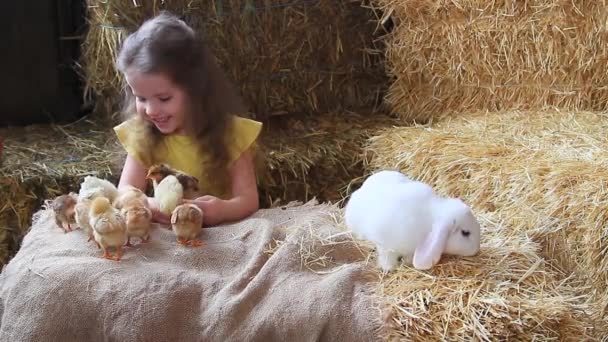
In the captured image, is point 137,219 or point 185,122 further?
point 185,122

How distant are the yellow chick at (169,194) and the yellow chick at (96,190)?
111mm

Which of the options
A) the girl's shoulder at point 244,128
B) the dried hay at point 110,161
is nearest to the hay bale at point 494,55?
the dried hay at point 110,161

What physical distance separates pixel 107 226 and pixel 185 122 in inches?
22.6

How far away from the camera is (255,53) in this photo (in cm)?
298

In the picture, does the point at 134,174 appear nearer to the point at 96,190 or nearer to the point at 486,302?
the point at 96,190

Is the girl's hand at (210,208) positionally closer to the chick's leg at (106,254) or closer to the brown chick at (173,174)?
the brown chick at (173,174)

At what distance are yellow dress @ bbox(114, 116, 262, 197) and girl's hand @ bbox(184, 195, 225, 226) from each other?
0.18 metres

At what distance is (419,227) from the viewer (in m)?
1.74

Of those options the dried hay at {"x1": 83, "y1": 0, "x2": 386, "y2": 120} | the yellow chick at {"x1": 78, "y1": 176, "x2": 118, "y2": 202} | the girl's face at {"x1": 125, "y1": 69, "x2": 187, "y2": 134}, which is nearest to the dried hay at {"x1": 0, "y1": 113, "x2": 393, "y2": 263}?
the dried hay at {"x1": 83, "y1": 0, "x2": 386, "y2": 120}

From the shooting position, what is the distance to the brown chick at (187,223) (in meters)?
1.88

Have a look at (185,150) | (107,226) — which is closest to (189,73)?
(185,150)

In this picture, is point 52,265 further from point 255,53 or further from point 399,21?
point 399,21

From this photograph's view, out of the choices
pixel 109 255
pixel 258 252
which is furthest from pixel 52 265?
pixel 258 252

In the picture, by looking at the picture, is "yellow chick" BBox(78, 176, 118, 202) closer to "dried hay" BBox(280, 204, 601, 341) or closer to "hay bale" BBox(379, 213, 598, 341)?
"dried hay" BBox(280, 204, 601, 341)
